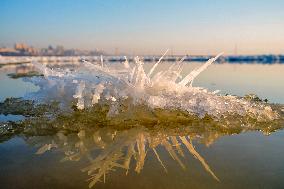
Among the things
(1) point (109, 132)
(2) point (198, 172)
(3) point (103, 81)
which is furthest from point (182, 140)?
(3) point (103, 81)

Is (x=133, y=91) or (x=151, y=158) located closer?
(x=151, y=158)

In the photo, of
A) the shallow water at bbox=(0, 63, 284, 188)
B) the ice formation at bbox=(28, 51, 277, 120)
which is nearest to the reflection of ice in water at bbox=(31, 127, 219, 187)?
the shallow water at bbox=(0, 63, 284, 188)

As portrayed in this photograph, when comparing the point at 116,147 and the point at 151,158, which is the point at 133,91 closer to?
the point at 116,147

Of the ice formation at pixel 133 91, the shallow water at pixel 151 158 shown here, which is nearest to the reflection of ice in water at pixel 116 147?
the shallow water at pixel 151 158

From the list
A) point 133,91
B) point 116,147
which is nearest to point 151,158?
point 116,147

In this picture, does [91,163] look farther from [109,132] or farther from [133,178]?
[109,132]

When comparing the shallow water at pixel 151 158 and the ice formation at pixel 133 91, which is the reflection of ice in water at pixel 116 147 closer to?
the shallow water at pixel 151 158

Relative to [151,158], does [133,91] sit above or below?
above
